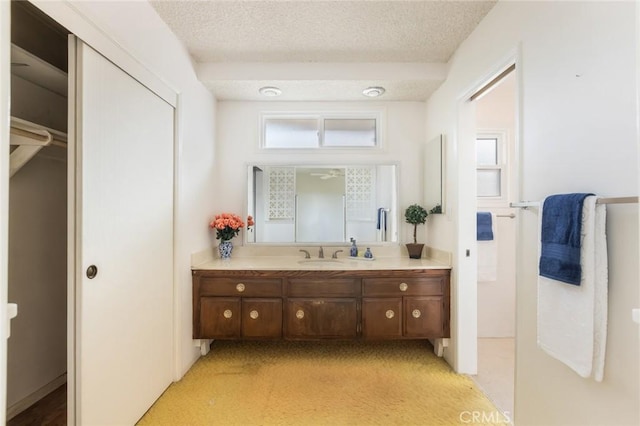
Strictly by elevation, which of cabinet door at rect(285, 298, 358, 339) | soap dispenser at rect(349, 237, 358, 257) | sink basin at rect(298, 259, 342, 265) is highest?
soap dispenser at rect(349, 237, 358, 257)

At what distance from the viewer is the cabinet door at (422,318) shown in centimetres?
221

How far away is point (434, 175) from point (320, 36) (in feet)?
4.94

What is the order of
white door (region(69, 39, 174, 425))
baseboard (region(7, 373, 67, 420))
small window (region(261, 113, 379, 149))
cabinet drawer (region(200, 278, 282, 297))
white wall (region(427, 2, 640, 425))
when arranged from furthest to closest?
small window (region(261, 113, 379, 149)) → cabinet drawer (region(200, 278, 282, 297)) → baseboard (region(7, 373, 67, 420)) → white door (region(69, 39, 174, 425)) → white wall (region(427, 2, 640, 425))

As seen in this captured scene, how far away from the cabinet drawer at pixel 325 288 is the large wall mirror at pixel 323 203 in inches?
25.2

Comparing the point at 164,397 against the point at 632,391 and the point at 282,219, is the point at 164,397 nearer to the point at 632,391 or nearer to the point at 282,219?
the point at 282,219

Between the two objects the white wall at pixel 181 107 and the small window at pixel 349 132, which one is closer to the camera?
the white wall at pixel 181 107

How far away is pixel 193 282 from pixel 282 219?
3.28 ft

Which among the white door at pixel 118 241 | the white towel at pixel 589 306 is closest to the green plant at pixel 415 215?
the white towel at pixel 589 306

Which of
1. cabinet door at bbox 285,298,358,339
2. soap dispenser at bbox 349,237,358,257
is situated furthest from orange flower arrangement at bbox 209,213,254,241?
soap dispenser at bbox 349,237,358,257

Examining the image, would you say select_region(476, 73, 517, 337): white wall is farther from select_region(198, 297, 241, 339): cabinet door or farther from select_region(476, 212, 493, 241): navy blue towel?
select_region(198, 297, 241, 339): cabinet door

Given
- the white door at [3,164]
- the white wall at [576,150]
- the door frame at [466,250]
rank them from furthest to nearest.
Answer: the door frame at [466,250] → the white wall at [576,150] → the white door at [3,164]

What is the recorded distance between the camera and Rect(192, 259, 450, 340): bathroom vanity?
221 cm

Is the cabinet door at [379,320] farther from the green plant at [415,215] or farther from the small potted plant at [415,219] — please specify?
the green plant at [415,215]

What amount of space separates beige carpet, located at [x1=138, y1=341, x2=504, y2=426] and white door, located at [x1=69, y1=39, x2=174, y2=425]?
0.31 meters
